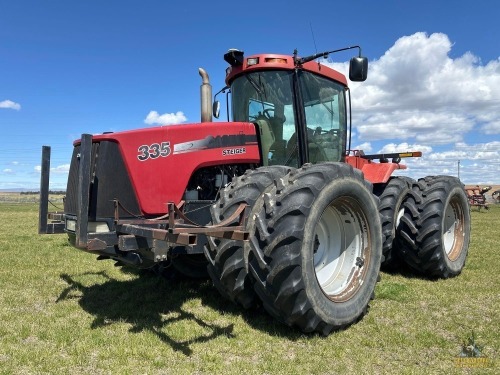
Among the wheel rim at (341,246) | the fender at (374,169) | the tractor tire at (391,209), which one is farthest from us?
the fender at (374,169)

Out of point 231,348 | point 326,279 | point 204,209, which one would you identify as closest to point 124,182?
point 204,209

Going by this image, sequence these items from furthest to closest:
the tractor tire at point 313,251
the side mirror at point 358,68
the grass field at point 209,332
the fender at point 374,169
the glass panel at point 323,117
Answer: the fender at point 374,169 → the glass panel at point 323,117 → the side mirror at point 358,68 → the tractor tire at point 313,251 → the grass field at point 209,332

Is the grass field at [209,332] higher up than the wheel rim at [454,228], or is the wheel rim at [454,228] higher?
the wheel rim at [454,228]

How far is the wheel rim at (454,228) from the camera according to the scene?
7039mm

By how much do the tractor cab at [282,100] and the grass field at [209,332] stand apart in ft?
6.42

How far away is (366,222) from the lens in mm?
4691

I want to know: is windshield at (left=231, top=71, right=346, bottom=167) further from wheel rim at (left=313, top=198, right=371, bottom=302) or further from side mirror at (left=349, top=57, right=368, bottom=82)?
wheel rim at (left=313, top=198, right=371, bottom=302)

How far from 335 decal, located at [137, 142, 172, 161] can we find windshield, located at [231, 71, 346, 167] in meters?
1.22

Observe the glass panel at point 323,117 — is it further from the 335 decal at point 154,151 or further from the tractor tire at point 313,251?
the 335 decal at point 154,151

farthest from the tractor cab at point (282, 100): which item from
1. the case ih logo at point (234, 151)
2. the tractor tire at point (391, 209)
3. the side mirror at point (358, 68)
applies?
the tractor tire at point (391, 209)

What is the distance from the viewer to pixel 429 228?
612 cm

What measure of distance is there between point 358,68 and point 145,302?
364 cm

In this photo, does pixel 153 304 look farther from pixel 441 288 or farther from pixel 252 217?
pixel 441 288

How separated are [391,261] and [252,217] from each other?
12.4ft
